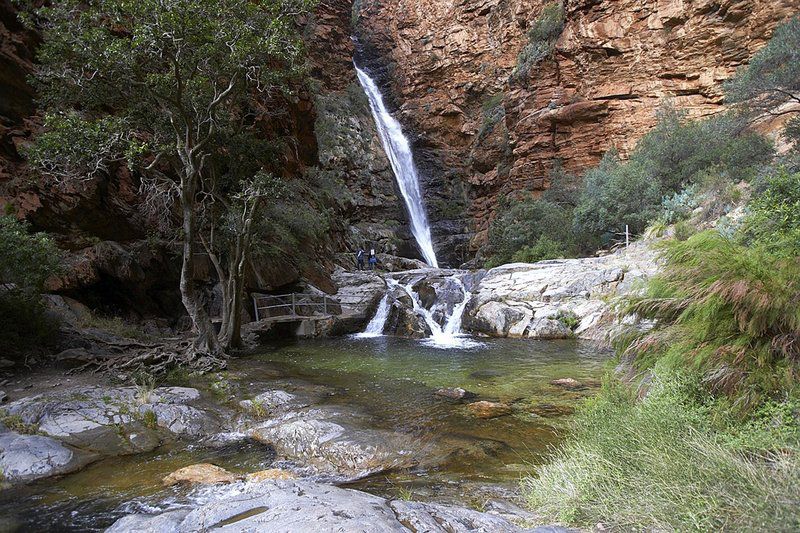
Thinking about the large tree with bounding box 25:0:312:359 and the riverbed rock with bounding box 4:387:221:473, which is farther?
the large tree with bounding box 25:0:312:359

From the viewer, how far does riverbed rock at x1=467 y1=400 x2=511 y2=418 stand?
21.6 ft

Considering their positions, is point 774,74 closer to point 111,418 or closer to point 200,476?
point 200,476

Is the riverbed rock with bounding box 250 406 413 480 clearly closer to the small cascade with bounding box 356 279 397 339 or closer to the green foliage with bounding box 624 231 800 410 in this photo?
the green foliage with bounding box 624 231 800 410

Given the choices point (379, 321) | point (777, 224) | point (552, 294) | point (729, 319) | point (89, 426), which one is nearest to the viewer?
point (729, 319)

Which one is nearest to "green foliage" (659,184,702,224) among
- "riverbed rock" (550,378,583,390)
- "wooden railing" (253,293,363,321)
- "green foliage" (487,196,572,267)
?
"green foliage" (487,196,572,267)

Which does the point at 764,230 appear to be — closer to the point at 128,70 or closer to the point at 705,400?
the point at 705,400

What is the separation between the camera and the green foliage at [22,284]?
7979mm

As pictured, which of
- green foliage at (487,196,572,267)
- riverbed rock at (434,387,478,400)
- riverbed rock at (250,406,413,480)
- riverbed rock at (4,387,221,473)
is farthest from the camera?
green foliage at (487,196,572,267)

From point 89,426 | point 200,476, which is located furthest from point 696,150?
point 89,426

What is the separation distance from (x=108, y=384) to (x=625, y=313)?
8467mm

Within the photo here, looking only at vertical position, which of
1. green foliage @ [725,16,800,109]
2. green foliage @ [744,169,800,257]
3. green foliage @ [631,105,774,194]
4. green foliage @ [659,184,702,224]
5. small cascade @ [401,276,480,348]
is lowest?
small cascade @ [401,276,480,348]

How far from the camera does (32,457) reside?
16.1 ft

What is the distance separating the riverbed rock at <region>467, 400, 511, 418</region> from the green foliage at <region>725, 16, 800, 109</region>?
50.3 feet

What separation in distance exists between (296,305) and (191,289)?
5665 mm
